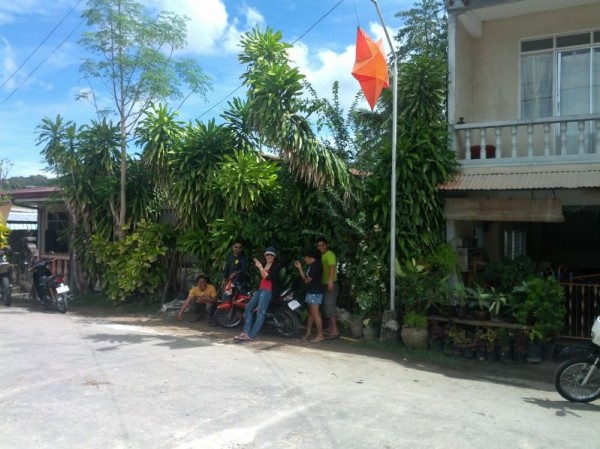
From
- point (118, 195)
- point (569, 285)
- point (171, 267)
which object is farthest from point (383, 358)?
point (118, 195)

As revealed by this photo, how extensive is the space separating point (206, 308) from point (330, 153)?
3.98 meters

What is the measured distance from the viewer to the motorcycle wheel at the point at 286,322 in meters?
9.52

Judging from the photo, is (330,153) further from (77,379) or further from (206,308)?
(77,379)

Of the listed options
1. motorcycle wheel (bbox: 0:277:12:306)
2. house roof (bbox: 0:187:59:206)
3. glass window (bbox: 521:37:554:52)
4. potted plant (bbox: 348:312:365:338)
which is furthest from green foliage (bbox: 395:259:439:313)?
house roof (bbox: 0:187:59:206)

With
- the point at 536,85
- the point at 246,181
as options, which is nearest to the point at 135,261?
the point at 246,181

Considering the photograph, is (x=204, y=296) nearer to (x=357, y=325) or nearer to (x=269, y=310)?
(x=269, y=310)

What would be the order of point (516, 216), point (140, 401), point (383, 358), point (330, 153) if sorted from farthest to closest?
1. point (330, 153)
2. point (516, 216)
3. point (383, 358)
4. point (140, 401)

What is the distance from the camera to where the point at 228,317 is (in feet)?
34.0

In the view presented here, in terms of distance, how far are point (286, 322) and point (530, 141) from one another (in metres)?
5.12

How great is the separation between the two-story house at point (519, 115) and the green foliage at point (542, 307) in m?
1.20

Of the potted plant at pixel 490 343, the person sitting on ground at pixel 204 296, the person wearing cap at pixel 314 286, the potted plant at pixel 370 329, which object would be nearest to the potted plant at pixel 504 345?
the potted plant at pixel 490 343

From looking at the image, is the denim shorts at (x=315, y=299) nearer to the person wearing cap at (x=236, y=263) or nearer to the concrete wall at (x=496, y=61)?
the person wearing cap at (x=236, y=263)

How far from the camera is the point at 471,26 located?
414 inches

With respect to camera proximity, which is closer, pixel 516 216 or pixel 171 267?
pixel 516 216
